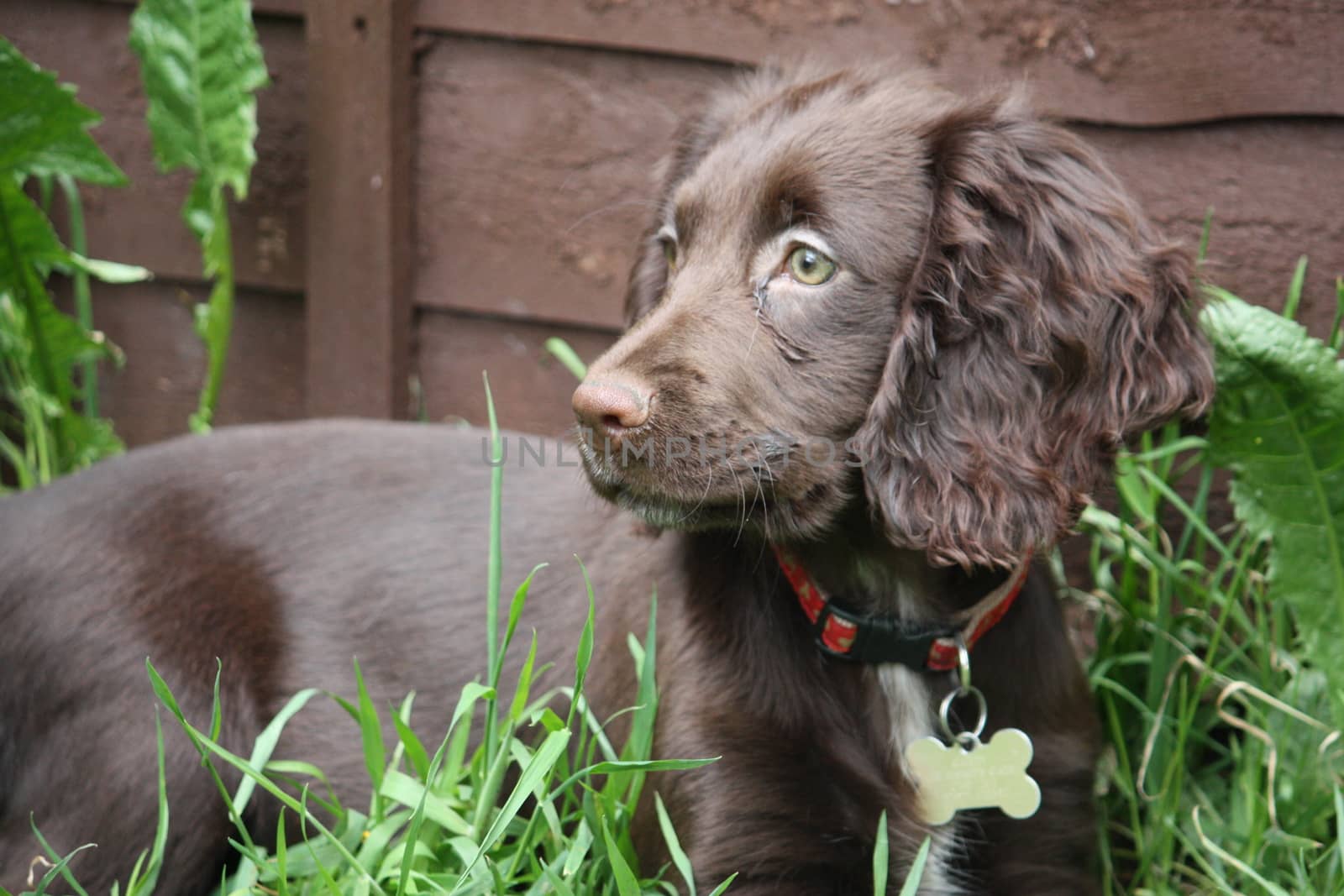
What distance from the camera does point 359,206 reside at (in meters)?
2.99

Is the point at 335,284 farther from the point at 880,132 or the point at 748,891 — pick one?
the point at 748,891

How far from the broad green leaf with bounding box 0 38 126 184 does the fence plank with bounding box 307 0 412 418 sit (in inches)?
18.6

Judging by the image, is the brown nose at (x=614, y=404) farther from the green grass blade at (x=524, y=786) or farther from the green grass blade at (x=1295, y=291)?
the green grass blade at (x=1295, y=291)

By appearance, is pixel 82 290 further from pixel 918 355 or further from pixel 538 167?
pixel 918 355

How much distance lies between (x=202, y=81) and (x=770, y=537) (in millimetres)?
1871

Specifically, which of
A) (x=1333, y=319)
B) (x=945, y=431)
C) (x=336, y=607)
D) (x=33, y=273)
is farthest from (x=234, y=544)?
(x=1333, y=319)

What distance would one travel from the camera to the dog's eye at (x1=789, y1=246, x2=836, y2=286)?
1.74m

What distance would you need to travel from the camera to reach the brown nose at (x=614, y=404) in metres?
1.58

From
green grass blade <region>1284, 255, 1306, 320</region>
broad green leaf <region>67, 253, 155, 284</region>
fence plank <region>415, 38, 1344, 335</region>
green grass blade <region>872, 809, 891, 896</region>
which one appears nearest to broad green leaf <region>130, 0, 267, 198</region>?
broad green leaf <region>67, 253, 155, 284</region>

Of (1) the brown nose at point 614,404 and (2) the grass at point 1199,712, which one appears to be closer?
(1) the brown nose at point 614,404

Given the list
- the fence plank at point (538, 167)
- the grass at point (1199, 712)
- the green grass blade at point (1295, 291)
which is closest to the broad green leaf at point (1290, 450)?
the grass at point (1199, 712)

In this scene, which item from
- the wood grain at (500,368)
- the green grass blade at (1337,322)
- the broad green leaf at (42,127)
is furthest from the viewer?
the wood grain at (500,368)

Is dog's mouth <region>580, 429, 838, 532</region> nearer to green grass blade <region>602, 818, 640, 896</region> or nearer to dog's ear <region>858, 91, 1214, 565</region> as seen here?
dog's ear <region>858, 91, 1214, 565</region>

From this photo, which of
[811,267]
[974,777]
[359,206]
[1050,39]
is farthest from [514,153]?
[974,777]
